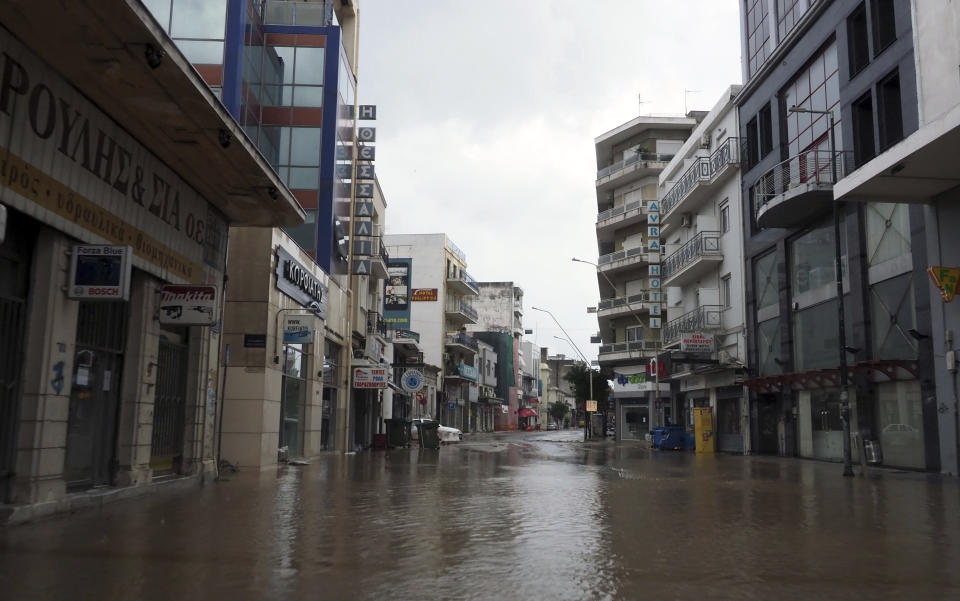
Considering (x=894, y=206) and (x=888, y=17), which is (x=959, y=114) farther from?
(x=888, y=17)

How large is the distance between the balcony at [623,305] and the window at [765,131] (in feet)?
55.1

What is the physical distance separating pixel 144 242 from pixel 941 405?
17.7 m

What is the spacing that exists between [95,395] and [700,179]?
98.3 ft

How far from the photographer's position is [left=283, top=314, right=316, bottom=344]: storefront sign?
64.9 feet

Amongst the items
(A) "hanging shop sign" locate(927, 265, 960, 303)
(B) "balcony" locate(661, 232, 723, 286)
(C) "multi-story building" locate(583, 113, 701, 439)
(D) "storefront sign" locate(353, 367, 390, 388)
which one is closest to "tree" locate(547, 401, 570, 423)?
(C) "multi-story building" locate(583, 113, 701, 439)

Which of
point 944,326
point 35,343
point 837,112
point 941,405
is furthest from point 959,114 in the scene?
point 35,343

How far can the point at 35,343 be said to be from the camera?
9.38 metres

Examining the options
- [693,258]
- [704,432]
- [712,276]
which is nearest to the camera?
[704,432]

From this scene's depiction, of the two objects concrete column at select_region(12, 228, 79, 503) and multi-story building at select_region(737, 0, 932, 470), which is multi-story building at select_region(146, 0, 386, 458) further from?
multi-story building at select_region(737, 0, 932, 470)

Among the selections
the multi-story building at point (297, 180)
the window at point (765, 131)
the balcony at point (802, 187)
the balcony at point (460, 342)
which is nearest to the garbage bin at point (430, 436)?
→ the multi-story building at point (297, 180)

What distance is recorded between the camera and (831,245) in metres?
24.9

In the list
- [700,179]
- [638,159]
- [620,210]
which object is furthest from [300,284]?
[638,159]

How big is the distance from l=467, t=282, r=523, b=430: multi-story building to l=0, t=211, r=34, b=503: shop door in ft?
285

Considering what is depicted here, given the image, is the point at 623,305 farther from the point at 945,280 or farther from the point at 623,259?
the point at 945,280
